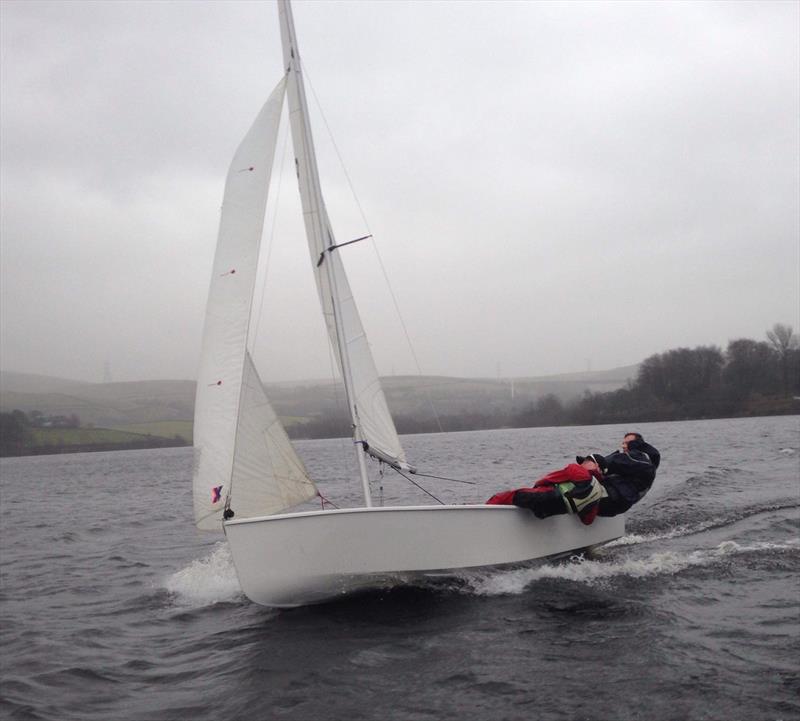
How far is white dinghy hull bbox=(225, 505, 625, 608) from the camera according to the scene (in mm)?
6559

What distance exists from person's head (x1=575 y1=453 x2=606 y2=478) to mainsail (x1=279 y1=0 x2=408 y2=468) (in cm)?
201

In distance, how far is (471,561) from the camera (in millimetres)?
7133

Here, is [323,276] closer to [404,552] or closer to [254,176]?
[254,176]

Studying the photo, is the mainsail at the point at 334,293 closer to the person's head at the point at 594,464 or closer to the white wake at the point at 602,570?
the white wake at the point at 602,570

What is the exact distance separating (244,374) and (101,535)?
344 inches

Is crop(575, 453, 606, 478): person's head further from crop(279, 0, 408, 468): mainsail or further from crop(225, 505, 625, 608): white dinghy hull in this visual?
crop(279, 0, 408, 468): mainsail

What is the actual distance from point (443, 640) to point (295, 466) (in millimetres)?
2682

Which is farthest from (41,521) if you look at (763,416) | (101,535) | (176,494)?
(763,416)

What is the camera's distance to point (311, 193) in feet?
25.6

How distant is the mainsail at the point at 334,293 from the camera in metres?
7.73

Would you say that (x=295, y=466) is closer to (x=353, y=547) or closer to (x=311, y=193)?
(x=353, y=547)

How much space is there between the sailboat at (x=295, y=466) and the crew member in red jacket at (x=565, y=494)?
0.17m

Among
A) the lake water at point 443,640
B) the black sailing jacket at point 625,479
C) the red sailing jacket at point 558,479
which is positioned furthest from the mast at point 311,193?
the black sailing jacket at point 625,479

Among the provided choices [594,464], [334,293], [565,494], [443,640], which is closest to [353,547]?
[443,640]
